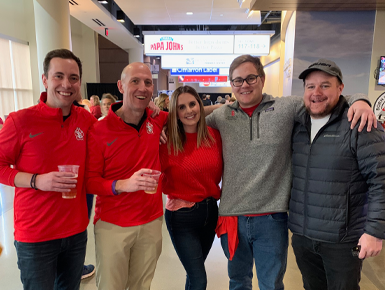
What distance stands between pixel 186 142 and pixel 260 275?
3.29 ft

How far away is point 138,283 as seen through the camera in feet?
5.69

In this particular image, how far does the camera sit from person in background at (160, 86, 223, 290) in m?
1.83

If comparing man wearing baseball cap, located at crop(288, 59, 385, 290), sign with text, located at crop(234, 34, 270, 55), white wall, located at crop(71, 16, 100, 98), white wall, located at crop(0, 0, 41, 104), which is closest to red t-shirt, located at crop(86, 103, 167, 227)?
man wearing baseball cap, located at crop(288, 59, 385, 290)

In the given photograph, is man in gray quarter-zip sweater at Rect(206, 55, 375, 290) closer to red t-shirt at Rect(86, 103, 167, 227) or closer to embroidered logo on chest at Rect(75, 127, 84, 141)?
red t-shirt at Rect(86, 103, 167, 227)

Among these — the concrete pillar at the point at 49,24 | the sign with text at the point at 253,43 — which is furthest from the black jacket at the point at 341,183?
the sign with text at the point at 253,43

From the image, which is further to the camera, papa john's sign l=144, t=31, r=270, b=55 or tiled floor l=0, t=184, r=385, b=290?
papa john's sign l=144, t=31, r=270, b=55

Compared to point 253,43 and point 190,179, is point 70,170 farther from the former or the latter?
point 253,43

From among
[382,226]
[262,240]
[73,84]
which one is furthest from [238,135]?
[73,84]

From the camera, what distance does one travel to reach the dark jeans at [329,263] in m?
1.58

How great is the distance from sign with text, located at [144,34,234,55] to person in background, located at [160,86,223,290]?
6.16m

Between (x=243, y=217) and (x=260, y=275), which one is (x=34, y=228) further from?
(x=260, y=275)

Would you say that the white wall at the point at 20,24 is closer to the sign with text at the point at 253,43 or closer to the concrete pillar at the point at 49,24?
the concrete pillar at the point at 49,24

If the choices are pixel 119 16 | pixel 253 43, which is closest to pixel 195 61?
pixel 253 43

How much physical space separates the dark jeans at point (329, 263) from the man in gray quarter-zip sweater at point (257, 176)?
0.13 m
